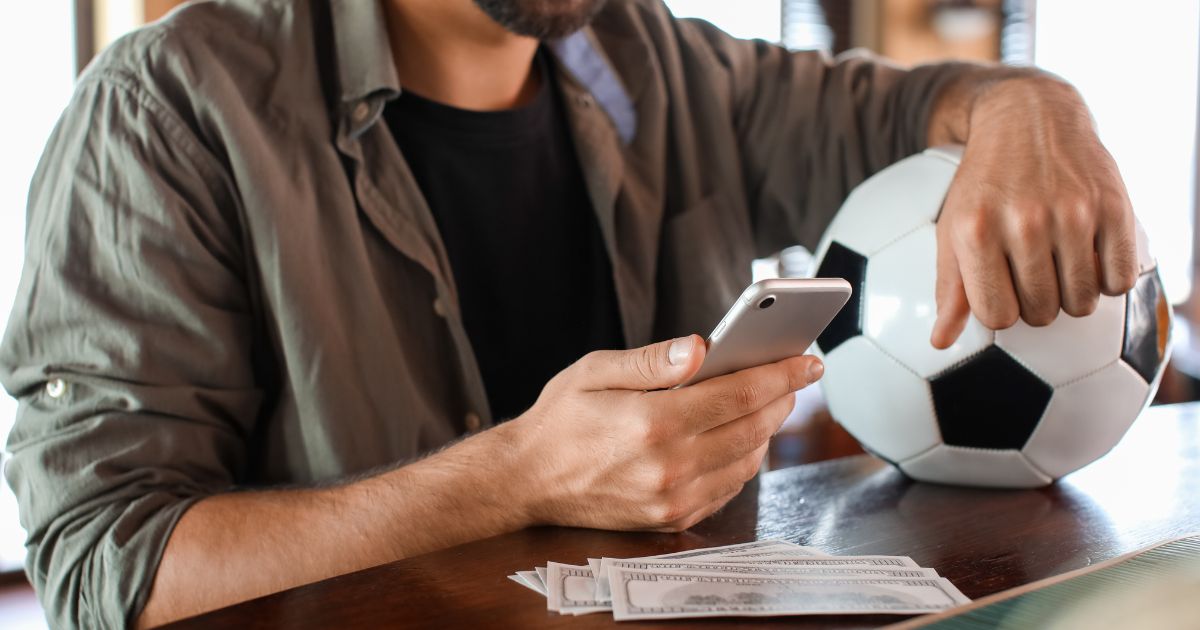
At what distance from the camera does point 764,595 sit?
0.65 metres

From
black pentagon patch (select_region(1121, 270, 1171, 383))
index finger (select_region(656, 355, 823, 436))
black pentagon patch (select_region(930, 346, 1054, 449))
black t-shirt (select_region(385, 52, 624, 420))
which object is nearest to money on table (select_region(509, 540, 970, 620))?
index finger (select_region(656, 355, 823, 436))

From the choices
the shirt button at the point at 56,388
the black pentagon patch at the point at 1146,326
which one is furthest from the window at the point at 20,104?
the black pentagon patch at the point at 1146,326

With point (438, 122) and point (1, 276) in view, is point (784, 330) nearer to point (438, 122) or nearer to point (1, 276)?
point (438, 122)

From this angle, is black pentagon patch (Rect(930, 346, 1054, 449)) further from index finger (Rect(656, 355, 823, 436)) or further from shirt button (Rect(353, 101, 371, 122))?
shirt button (Rect(353, 101, 371, 122))

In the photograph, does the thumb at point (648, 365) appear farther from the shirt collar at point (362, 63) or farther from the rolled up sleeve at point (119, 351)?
the shirt collar at point (362, 63)

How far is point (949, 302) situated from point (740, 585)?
0.36 m

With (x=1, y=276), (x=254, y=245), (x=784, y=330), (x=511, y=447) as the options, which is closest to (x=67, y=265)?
(x=254, y=245)

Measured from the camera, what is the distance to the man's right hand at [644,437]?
0.75 m

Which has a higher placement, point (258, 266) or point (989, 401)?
point (258, 266)

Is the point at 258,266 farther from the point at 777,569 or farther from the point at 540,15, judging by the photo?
the point at 777,569

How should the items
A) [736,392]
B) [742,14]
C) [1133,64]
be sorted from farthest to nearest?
[1133,64], [742,14], [736,392]

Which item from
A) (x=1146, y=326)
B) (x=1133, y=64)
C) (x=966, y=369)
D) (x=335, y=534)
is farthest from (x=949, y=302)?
(x=1133, y=64)

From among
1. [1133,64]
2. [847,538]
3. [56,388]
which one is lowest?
[1133,64]

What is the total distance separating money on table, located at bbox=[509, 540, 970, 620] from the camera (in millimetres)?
625
